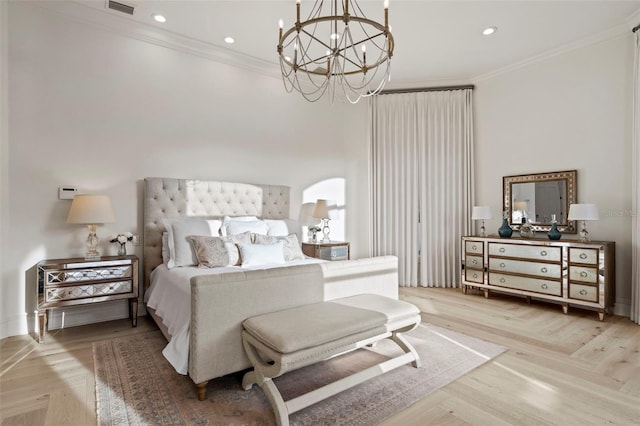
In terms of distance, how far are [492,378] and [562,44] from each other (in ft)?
13.3

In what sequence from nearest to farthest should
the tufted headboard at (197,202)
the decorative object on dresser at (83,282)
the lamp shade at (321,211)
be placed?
the decorative object on dresser at (83,282) < the tufted headboard at (197,202) < the lamp shade at (321,211)

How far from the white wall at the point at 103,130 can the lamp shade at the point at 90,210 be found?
1.01ft

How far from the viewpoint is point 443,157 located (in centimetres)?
509

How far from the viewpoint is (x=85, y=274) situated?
117 inches

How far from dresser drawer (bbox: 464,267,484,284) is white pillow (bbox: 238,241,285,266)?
274 centimetres

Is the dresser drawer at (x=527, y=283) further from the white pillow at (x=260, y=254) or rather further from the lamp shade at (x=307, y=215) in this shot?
the white pillow at (x=260, y=254)

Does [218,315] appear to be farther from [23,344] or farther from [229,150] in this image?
[229,150]

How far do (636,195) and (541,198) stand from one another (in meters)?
0.97

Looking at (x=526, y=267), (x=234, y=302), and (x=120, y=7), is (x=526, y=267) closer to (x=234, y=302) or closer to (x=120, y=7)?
(x=234, y=302)

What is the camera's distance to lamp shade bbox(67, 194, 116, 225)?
3016 mm

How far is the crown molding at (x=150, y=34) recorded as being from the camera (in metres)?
3.22

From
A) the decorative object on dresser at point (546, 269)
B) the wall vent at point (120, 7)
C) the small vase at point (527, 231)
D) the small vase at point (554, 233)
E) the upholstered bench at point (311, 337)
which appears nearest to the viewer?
the upholstered bench at point (311, 337)

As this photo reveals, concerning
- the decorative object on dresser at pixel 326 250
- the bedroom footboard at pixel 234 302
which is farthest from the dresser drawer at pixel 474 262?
the bedroom footboard at pixel 234 302

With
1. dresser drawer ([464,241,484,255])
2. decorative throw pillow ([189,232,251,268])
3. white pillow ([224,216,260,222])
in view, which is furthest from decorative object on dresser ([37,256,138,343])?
dresser drawer ([464,241,484,255])
